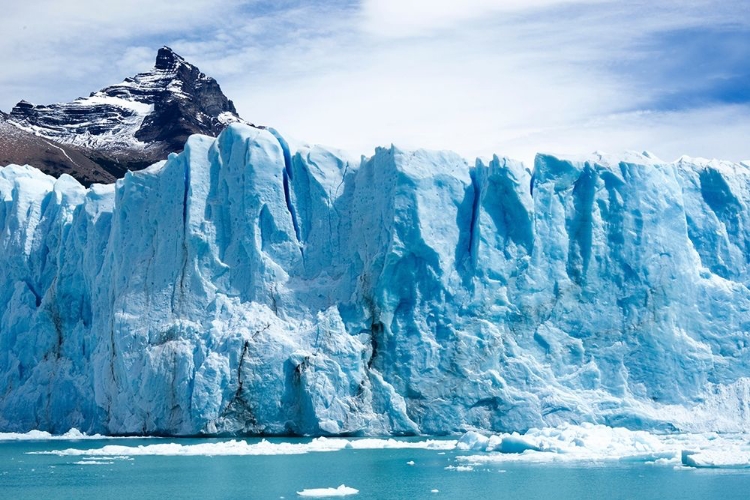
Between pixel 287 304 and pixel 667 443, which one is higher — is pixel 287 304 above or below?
above

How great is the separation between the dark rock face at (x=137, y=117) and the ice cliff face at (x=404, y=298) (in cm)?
3408

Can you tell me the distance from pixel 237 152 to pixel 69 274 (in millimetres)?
4845

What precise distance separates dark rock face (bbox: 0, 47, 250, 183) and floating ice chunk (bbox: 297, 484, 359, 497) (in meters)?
44.3

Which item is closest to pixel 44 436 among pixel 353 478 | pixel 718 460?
pixel 353 478

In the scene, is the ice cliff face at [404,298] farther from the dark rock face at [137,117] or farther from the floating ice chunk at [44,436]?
the dark rock face at [137,117]

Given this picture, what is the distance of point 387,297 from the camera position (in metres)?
22.2

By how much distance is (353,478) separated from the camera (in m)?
16.1

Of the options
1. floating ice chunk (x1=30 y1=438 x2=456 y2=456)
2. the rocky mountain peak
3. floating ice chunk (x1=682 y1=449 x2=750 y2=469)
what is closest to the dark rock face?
the rocky mountain peak

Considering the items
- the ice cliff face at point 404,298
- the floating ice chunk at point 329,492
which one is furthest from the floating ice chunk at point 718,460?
the floating ice chunk at point 329,492

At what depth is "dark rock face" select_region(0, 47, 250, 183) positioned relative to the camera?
60406 millimetres

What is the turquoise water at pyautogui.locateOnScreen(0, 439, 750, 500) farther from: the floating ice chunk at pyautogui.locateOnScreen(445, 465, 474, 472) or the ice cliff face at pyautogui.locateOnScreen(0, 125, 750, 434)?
the ice cliff face at pyautogui.locateOnScreen(0, 125, 750, 434)

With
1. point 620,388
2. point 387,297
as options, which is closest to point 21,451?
point 387,297

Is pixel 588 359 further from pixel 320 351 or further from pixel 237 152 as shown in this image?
pixel 237 152

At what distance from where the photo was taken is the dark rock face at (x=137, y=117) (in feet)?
198
